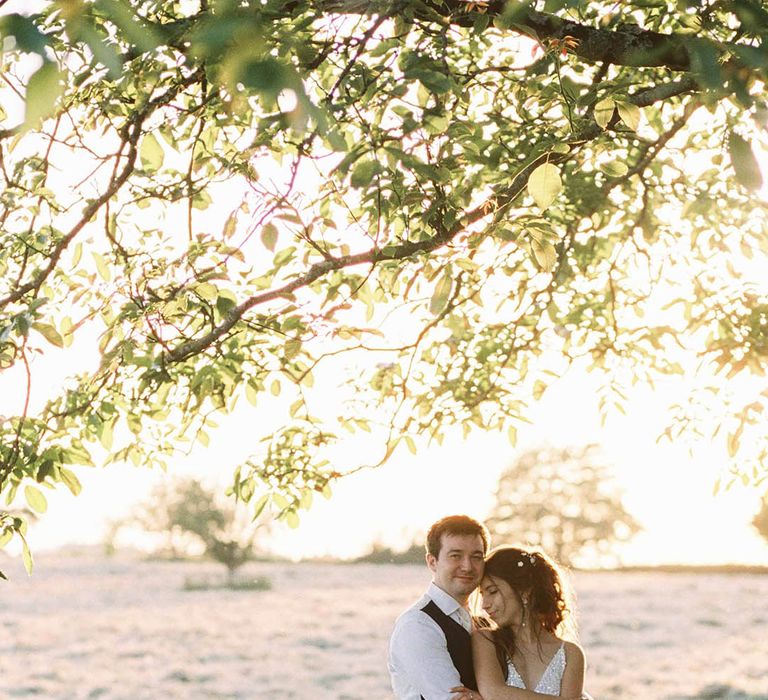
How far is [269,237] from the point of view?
391cm

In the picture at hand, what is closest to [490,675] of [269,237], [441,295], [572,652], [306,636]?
[572,652]

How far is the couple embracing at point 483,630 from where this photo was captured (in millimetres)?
4215

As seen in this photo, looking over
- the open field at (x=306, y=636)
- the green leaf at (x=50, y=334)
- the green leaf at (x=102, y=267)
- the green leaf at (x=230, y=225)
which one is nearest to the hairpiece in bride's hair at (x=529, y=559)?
the green leaf at (x=230, y=225)

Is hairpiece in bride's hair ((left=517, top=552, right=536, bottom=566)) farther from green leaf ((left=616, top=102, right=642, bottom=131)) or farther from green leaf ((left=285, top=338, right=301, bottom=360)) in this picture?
green leaf ((left=616, top=102, right=642, bottom=131))

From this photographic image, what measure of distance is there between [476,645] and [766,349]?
115 inches

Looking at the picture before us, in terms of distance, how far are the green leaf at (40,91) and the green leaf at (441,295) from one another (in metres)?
2.32

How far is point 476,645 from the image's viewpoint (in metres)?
4.41

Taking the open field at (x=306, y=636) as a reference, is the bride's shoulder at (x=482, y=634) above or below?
above

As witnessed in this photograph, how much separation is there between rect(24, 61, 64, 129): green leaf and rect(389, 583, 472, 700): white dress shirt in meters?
3.15

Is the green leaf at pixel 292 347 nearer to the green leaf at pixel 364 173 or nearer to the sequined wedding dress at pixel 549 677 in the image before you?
the sequined wedding dress at pixel 549 677

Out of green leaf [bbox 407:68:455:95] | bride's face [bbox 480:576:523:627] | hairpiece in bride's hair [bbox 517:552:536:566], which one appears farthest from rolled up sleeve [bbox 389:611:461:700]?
green leaf [bbox 407:68:455:95]

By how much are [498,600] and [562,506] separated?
31351 millimetres

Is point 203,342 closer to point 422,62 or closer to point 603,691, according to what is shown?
point 422,62

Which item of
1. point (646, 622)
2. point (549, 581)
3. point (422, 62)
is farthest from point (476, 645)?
point (646, 622)
